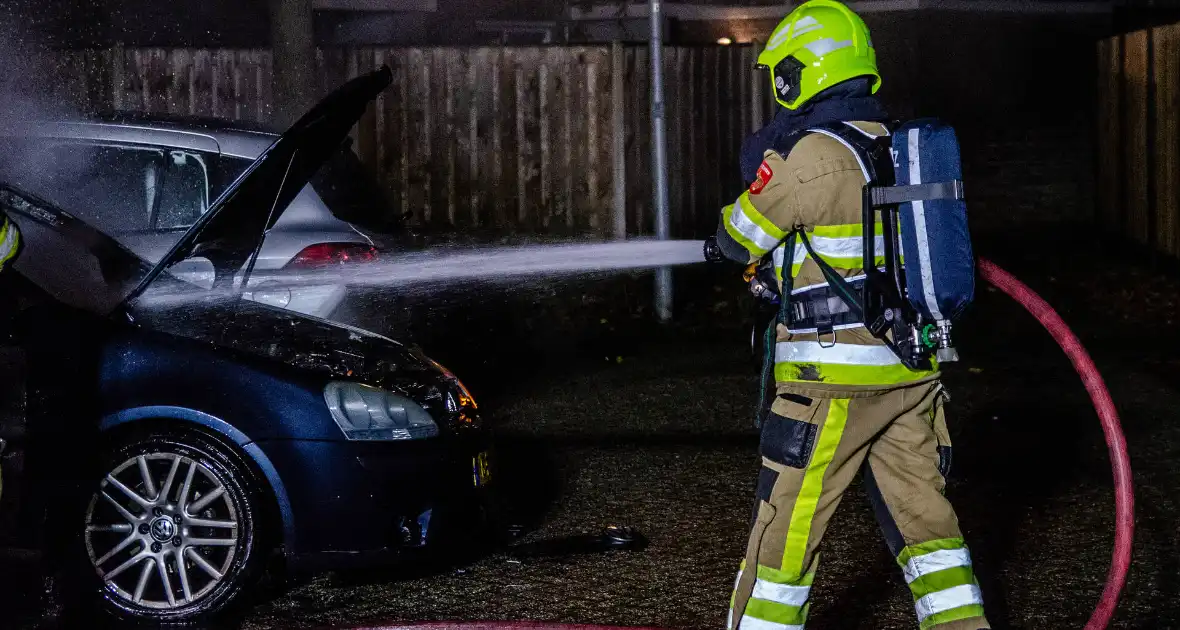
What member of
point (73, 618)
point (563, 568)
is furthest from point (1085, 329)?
point (73, 618)

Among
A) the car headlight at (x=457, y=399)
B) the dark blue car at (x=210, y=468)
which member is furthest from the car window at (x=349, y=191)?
the dark blue car at (x=210, y=468)

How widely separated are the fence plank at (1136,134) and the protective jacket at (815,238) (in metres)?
10.6

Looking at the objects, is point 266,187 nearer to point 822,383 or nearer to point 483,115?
point 822,383

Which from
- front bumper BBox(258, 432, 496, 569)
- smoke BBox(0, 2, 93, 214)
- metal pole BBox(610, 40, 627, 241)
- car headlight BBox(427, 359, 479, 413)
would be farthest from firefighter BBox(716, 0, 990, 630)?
metal pole BBox(610, 40, 627, 241)

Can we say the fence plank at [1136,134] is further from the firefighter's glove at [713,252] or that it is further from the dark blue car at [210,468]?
the firefighter's glove at [713,252]

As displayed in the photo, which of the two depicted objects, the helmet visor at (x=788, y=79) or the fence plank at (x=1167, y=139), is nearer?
the helmet visor at (x=788, y=79)

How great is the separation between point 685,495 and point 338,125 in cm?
228

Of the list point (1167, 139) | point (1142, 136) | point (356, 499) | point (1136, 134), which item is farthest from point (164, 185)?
point (1136, 134)

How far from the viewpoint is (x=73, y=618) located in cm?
461

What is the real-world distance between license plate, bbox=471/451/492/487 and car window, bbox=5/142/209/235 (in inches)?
105

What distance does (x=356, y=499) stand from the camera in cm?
467

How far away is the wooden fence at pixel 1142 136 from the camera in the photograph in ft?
41.5

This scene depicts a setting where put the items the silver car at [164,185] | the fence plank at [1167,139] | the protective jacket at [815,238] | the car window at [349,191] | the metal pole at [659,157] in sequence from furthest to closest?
1. the fence plank at [1167,139]
2. the metal pole at [659,157]
3. the car window at [349,191]
4. the silver car at [164,185]
5. the protective jacket at [815,238]

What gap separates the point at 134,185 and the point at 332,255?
3.46ft
